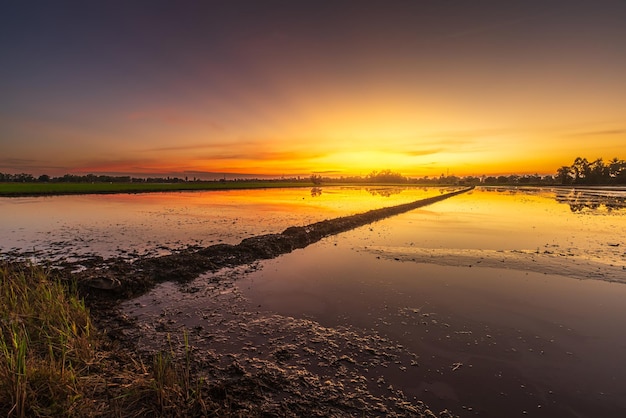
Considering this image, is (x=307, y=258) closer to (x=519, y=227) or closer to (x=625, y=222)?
(x=519, y=227)

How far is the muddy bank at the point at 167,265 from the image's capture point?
10.6 m

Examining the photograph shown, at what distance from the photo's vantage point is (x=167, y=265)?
44.8 feet

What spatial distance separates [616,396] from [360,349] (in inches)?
190

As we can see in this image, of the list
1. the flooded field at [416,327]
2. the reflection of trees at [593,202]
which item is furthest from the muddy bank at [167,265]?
the reflection of trees at [593,202]

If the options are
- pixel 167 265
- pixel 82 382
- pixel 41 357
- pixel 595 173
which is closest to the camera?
pixel 82 382

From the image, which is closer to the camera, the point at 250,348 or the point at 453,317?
the point at 250,348

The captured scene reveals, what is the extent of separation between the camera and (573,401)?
5457 millimetres


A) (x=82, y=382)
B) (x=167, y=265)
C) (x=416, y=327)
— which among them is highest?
(x=82, y=382)

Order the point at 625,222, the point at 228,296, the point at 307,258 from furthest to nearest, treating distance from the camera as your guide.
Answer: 1. the point at 625,222
2. the point at 307,258
3. the point at 228,296

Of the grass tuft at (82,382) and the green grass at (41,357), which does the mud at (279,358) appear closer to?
the grass tuft at (82,382)

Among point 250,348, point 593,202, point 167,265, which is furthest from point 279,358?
point 593,202

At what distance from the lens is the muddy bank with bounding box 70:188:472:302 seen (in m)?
10.6

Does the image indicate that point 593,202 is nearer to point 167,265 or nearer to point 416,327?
point 416,327

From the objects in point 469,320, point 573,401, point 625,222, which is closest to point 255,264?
point 469,320
